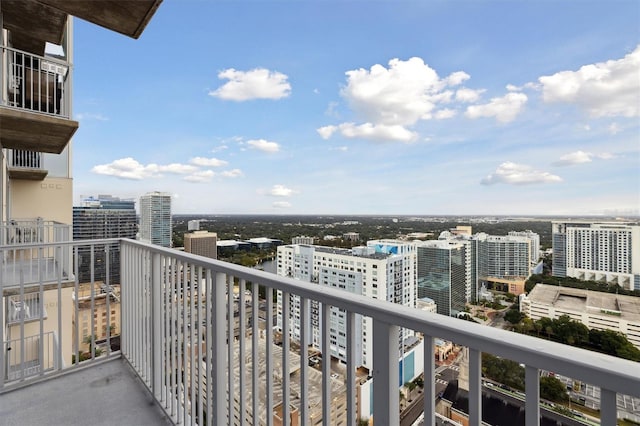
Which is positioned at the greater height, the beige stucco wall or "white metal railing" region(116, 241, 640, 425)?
the beige stucco wall

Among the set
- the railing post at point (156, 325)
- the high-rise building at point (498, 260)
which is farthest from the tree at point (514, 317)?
the high-rise building at point (498, 260)

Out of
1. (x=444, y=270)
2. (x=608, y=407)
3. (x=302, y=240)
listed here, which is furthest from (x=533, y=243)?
(x=608, y=407)

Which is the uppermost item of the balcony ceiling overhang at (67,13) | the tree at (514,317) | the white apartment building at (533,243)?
the balcony ceiling overhang at (67,13)

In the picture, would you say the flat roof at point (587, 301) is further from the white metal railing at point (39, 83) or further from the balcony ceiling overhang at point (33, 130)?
the white metal railing at point (39, 83)

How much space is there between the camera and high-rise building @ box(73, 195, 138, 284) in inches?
96.3

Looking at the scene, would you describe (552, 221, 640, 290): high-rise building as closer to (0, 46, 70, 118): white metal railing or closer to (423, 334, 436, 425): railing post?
(423, 334, 436, 425): railing post

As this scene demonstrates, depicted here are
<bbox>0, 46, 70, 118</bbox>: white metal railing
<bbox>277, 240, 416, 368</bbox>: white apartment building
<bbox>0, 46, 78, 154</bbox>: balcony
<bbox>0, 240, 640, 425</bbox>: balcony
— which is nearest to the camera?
<bbox>0, 240, 640, 425</bbox>: balcony

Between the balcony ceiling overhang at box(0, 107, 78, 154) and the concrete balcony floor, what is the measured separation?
2.66 meters

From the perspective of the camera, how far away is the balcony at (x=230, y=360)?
1.88 feet

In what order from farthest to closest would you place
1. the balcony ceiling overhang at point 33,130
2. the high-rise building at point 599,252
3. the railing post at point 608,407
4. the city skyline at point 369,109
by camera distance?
the city skyline at point 369,109 < the high-rise building at point 599,252 < the balcony ceiling overhang at point 33,130 < the railing post at point 608,407

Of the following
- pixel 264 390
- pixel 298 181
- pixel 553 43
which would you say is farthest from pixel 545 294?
pixel 298 181

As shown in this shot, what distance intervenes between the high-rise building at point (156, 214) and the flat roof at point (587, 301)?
5.25 meters

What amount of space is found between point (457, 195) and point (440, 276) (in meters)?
7.71

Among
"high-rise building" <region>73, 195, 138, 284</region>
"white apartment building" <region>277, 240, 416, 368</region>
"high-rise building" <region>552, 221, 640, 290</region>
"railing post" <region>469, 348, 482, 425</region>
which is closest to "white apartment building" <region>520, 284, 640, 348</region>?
"high-rise building" <region>552, 221, 640, 290</region>
